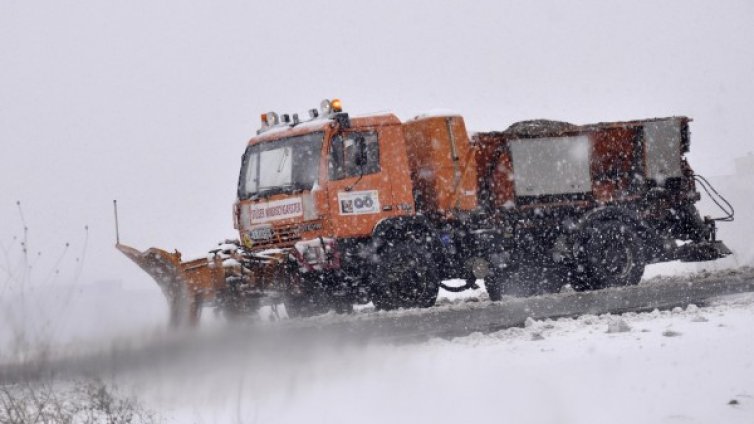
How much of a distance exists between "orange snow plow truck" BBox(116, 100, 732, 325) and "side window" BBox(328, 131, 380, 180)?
19 millimetres

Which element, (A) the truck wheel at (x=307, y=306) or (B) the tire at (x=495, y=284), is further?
(B) the tire at (x=495, y=284)

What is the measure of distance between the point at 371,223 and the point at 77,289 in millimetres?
4969

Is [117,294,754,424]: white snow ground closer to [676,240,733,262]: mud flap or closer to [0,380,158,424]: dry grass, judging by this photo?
[0,380,158,424]: dry grass

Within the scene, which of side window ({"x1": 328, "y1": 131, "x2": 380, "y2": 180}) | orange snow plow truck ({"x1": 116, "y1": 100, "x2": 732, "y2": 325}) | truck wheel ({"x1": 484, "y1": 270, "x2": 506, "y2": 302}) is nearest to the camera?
orange snow plow truck ({"x1": 116, "y1": 100, "x2": 732, "y2": 325})

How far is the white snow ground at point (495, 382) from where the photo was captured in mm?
5117

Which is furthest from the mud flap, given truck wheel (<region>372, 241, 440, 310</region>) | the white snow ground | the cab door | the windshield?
the windshield

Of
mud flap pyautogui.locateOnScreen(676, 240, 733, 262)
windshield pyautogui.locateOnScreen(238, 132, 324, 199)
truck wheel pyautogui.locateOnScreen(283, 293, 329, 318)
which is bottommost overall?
truck wheel pyautogui.locateOnScreen(283, 293, 329, 318)

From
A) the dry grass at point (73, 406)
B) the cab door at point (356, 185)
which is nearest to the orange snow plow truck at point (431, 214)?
the cab door at point (356, 185)

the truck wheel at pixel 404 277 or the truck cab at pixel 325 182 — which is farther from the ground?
the truck cab at pixel 325 182

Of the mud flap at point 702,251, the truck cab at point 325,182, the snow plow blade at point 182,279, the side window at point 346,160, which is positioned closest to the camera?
the snow plow blade at point 182,279

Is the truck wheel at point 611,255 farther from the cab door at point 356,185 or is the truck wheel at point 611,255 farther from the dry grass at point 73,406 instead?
the dry grass at point 73,406

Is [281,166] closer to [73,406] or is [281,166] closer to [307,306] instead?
[307,306]

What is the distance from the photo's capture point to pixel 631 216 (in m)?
12.5

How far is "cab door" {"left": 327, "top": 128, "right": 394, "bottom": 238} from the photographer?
10.5 metres
